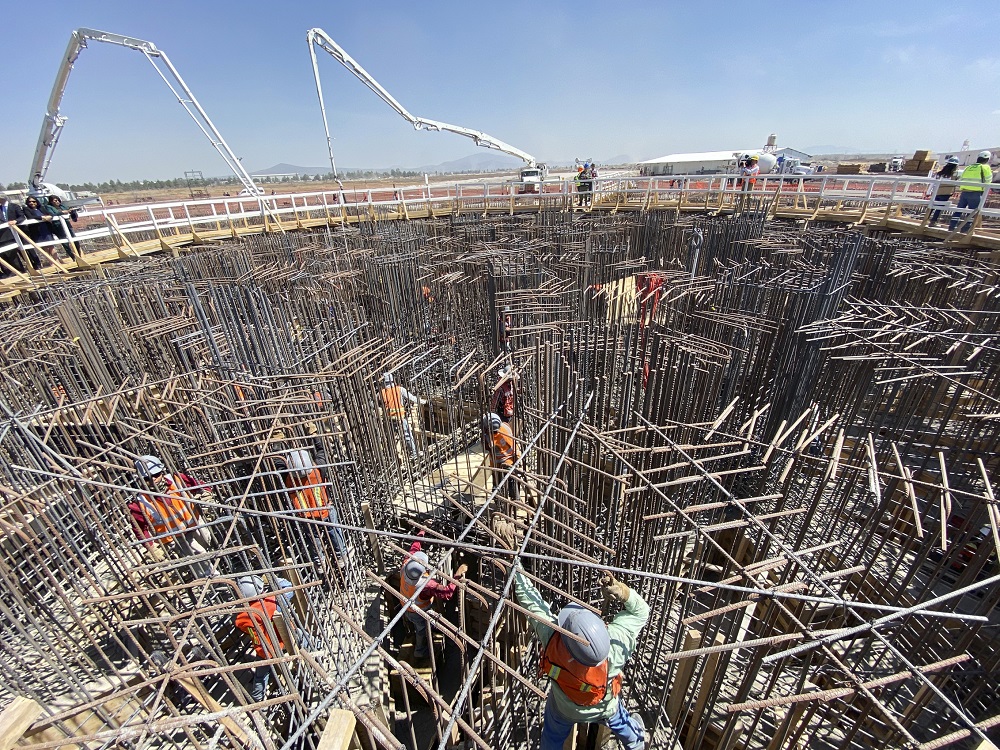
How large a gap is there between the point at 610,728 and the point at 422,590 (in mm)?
1748

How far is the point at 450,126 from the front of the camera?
27.5 m

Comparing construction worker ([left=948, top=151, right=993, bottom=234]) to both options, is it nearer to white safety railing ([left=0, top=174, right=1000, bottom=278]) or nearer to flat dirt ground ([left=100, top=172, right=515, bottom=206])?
white safety railing ([left=0, top=174, right=1000, bottom=278])

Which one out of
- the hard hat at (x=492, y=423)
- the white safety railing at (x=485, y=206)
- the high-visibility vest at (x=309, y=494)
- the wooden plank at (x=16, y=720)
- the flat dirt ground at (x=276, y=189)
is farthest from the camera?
the flat dirt ground at (x=276, y=189)

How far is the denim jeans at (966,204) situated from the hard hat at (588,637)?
1421 centimetres

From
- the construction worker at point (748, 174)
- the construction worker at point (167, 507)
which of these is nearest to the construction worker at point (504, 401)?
the construction worker at point (167, 507)

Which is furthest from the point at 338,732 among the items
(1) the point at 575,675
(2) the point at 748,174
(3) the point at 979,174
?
(2) the point at 748,174

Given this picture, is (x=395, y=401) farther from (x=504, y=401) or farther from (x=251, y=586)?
(x=251, y=586)

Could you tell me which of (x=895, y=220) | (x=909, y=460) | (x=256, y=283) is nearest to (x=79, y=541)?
(x=256, y=283)

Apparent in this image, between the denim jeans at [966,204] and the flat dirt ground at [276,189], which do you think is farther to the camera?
the flat dirt ground at [276,189]

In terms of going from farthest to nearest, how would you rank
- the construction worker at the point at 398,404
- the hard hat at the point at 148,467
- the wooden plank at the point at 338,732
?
the construction worker at the point at 398,404 < the hard hat at the point at 148,467 < the wooden plank at the point at 338,732

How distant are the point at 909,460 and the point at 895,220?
11912 mm

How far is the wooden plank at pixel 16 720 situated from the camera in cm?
240

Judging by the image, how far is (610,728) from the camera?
127 inches

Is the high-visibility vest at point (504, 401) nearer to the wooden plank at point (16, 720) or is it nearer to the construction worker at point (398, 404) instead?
the construction worker at point (398, 404)
